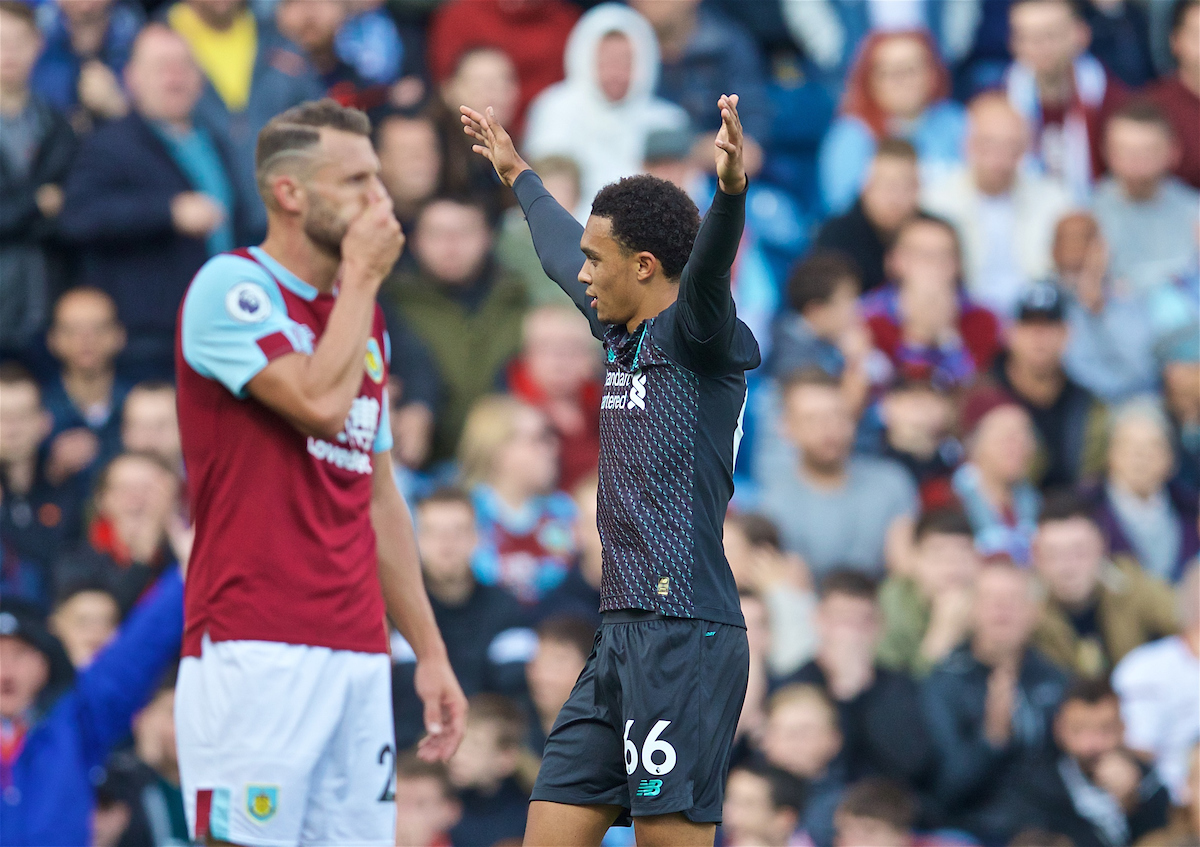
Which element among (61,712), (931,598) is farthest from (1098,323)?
(61,712)

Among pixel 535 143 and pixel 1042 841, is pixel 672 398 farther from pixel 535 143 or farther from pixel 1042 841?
pixel 535 143

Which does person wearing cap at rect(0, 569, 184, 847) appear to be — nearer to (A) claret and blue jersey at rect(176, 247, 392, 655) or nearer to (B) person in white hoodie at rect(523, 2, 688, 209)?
(A) claret and blue jersey at rect(176, 247, 392, 655)

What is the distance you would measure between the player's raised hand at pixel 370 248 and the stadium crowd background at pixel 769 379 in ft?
8.23

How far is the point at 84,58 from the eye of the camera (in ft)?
30.6

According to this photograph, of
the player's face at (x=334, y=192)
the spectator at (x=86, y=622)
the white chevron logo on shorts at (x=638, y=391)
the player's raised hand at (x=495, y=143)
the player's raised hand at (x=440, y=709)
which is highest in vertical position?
the player's raised hand at (x=495, y=143)

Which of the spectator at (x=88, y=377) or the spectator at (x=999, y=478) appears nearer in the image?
the spectator at (x=88, y=377)

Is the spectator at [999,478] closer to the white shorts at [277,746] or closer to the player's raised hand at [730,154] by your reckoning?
the white shorts at [277,746]

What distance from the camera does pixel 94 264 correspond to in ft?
28.8

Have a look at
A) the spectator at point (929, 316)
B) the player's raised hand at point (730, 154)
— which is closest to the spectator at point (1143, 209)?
the spectator at point (929, 316)

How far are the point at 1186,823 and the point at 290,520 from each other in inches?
207

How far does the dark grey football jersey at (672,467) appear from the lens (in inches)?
162

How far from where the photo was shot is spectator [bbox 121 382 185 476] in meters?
8.20

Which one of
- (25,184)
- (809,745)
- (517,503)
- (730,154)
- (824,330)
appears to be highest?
(25,184)

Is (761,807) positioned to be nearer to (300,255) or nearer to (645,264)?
(300,255)
